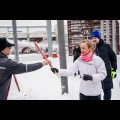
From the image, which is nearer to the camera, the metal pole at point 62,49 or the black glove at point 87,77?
the black glove at point 87,77

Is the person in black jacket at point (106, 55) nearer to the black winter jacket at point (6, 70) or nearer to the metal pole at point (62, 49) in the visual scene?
the metal pole at point (62, 49)

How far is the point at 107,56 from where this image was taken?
14.5 ft

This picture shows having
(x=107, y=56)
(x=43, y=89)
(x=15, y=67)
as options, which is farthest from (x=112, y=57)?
(x=43, y=89)

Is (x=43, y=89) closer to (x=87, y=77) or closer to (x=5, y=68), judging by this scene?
(x=87, y=77)

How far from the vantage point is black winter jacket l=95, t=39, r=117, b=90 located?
4379 millimetres

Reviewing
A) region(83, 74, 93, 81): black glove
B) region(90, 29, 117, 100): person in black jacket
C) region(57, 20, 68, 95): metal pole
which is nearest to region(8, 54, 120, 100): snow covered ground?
region(57, 20, 68, 95): metal pole

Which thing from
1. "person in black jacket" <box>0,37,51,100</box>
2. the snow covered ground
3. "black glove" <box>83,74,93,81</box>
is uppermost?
"person in black jacket" <box>0,37,51,100</box>

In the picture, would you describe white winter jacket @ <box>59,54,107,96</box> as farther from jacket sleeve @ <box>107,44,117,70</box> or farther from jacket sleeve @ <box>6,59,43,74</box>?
jacket sleeve @ <box>107,44,117,70</box>

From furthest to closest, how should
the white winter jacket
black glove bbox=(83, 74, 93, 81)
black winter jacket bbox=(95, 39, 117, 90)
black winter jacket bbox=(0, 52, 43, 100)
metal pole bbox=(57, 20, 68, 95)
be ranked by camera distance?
metal pole bbox=(57, 20, 68, 95) < black winter jacket bbox=(95, 39, 117, 90) < the white winter jacket < black glove bbox=(83, 74, 93, 81) < black winter jacket bbox=(0, 52, 43, 100)

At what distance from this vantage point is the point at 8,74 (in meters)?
3.20

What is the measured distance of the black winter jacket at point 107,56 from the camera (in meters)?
4.38

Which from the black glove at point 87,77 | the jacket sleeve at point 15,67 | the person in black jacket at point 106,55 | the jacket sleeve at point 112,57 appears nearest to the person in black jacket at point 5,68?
the jacket sleeve at point 15,67
